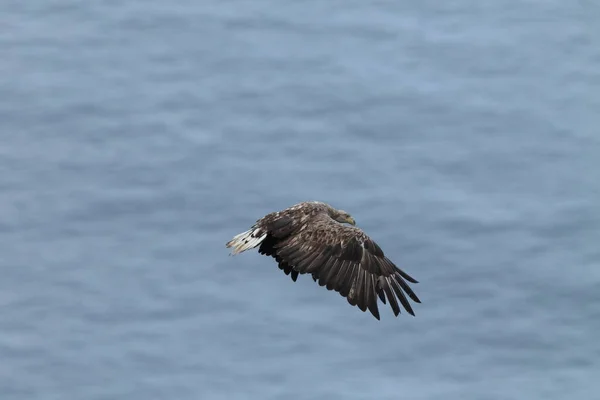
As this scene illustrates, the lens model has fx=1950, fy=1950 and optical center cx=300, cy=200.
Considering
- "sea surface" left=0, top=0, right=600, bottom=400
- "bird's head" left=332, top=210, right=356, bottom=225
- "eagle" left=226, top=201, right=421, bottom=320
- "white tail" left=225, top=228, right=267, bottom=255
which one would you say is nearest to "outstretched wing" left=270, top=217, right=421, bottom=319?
"eagle" left=226, top=201, right=421, bottom=320

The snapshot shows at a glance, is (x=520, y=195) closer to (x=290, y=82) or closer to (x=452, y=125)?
(x=452, y=125)

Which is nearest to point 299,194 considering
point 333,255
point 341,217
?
point 341,217

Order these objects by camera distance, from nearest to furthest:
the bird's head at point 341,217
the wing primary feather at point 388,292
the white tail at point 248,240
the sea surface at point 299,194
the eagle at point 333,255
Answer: the wing primary feather at point 388,292
the eagle at point 333,255
the white tail at point 248,240
the bird's head at point 341,217
the sea surface at point 299,194

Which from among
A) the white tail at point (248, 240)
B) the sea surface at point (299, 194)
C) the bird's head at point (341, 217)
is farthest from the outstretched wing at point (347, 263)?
the sea surface at point (299, 194)

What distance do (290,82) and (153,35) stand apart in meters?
5.67

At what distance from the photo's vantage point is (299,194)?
161ft

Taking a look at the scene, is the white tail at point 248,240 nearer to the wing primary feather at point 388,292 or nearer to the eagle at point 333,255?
the eagle at point 333,255

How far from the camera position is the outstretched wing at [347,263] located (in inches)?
1063

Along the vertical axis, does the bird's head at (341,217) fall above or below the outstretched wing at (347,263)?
above

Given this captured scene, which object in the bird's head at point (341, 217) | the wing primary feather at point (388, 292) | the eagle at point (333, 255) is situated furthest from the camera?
the bird's head at point (341, 217)

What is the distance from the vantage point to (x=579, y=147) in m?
50.9

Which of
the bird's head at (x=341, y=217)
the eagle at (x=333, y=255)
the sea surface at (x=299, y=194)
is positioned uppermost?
the sea surface at (x=299, y=194)

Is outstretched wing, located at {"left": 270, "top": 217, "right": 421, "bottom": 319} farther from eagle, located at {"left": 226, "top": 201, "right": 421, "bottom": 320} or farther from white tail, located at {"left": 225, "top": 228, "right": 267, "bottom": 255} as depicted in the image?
white tail, located at {"left": 225, "top": 228, "right": 267, "bottom": 255}

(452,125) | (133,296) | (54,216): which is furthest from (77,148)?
(452,125)
